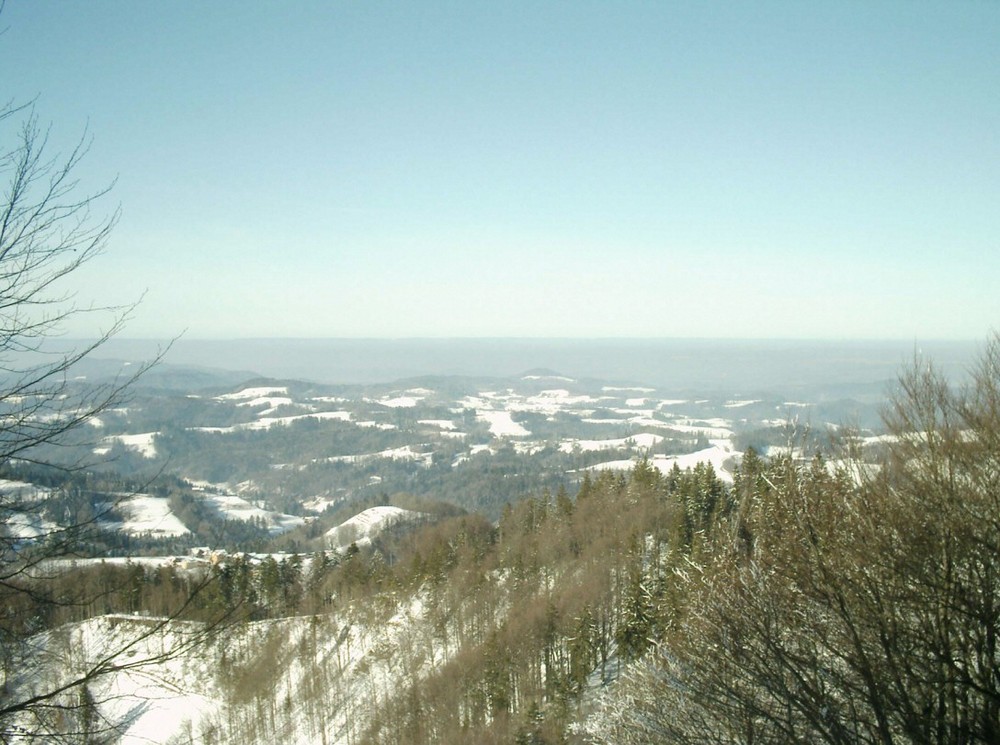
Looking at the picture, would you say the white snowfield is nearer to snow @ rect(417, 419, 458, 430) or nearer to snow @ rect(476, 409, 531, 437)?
snow @ rect(476, 409, 531, 437)

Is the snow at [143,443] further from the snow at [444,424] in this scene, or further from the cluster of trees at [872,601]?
the cluster of trees at [872,601]

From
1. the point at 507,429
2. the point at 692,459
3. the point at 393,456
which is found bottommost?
the point at 393,456

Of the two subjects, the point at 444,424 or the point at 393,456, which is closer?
the point at 393,456

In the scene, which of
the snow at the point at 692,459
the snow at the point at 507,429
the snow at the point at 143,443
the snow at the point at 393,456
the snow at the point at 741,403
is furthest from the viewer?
the snow at the point at 741,403

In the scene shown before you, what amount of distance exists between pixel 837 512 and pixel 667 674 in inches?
136

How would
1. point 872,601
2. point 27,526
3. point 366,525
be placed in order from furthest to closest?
point 366,525
point 872,601
point 27,526

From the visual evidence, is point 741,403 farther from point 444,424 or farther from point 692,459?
point 692,459

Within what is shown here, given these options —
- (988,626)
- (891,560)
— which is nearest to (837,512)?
(891,560)

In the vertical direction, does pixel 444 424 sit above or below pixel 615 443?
below

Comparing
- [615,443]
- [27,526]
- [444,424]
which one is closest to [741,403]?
[615,443]

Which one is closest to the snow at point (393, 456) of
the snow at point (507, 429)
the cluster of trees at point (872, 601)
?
the snow at point (507, 429)

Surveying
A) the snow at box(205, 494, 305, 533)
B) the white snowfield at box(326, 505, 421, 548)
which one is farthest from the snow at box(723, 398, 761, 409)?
the snow at box(205, 494, 305, 533)

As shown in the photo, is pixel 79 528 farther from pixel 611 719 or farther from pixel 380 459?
pixel 380 459

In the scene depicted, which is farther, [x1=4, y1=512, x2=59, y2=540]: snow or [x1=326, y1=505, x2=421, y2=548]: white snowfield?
[x1=326, y1=505, x2=421, y2=548]: white snowfield
